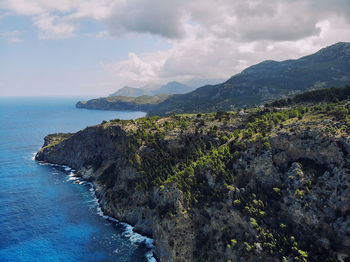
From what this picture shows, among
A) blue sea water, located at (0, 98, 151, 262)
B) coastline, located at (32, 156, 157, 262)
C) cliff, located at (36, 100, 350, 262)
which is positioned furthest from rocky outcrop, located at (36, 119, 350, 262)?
blue sea water, located at (0, 98, 151, 262)

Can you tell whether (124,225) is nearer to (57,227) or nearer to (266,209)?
(57,227)

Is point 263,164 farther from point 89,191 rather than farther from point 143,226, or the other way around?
point 89,191

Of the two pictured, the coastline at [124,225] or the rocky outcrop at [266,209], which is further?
the coastline at [124,225]

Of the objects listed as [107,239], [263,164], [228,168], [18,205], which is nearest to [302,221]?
[263,164]

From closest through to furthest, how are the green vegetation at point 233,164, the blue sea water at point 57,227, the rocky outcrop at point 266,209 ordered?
the rocky outcrop at point 266,209, the green vegetation at point 233,164, the blue sea water at point 57,227

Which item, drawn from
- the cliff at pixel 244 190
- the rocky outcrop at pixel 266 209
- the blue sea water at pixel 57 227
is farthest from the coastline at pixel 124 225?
the rocky outcrop at pixel 266 209

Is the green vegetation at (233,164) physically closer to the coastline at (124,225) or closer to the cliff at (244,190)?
the cliff at (244,190)
